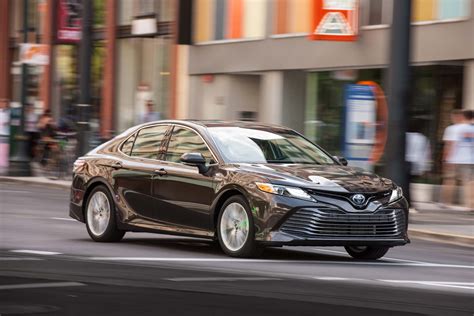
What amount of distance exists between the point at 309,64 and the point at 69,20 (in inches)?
344

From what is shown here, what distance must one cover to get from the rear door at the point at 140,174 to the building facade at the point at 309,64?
797 cm

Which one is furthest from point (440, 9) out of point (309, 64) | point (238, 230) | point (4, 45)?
point (4, 45)

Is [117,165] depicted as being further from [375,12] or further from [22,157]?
[22,157]

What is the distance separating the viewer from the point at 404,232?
39.2ft

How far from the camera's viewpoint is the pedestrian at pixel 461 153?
20.9 metres

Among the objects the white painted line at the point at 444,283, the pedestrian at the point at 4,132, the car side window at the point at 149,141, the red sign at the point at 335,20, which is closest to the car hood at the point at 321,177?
the white painted line at the point at 444,283

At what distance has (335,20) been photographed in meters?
25.4

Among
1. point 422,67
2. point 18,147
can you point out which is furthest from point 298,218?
point 18,147

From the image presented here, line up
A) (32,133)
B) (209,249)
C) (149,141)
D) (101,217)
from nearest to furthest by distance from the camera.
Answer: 1. (209,249)
2. (149,141)
3. (101,217)
4. (32,133)

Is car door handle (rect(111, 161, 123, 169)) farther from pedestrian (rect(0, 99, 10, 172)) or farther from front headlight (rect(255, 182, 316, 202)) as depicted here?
pedestrian (rect(0, 99, 10, 172))

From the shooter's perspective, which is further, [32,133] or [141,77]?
[141,77]

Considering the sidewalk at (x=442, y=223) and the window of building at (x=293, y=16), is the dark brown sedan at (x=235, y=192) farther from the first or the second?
the window of building at (x=293, y=16)

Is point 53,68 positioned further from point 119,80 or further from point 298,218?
point 298,218

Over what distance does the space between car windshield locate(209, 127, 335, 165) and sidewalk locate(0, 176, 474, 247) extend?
4068 millimetres
